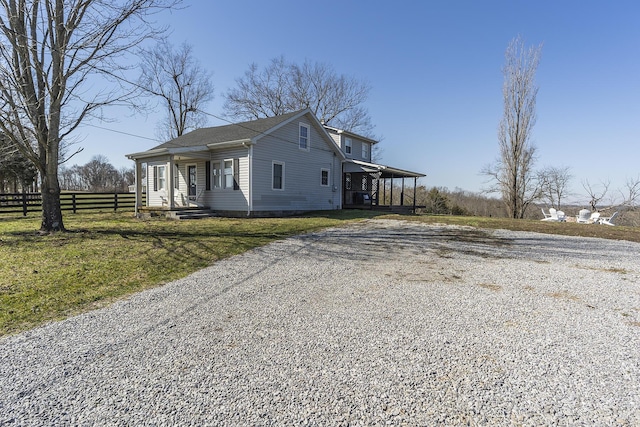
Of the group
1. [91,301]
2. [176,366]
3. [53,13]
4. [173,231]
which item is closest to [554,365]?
[176,366]

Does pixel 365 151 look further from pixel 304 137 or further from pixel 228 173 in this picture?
pixel 228 173

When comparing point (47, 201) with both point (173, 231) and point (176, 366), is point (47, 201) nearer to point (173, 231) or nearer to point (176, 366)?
point (173, 231)

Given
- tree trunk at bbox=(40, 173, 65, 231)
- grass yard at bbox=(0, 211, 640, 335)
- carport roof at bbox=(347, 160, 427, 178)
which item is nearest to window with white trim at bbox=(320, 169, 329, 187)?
carport roof at bbox=(347, 160, 427, 178)

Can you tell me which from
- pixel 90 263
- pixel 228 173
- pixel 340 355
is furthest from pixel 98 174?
pixel 340 355

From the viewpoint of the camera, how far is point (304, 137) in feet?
54.5

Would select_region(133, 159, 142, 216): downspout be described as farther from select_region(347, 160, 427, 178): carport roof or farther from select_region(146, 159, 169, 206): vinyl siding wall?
select_region(347, 160, 427, 178): carport roof

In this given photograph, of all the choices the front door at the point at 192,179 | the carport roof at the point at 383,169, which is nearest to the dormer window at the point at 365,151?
the carport roof at the point at 383,169

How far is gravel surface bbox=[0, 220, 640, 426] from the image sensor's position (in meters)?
1.97

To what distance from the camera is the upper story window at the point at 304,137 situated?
647 inches

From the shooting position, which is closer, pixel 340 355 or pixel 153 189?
pixel 340 355

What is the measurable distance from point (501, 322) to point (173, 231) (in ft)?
28.3

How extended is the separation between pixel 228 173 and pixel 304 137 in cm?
436

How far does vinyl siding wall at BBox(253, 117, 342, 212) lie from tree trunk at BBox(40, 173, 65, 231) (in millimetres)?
6868

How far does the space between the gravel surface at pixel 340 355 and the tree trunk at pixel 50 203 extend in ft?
20.6
